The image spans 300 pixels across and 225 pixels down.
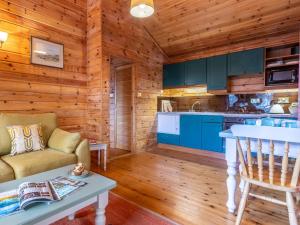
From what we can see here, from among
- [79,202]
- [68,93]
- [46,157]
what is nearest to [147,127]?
[68,93]

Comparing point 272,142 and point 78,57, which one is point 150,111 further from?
point 272,142

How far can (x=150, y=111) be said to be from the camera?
454 cm

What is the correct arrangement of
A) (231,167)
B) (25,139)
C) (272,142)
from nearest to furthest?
1. (272,142)
2. (231,167)
3. (25,139)

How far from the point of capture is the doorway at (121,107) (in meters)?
4.37

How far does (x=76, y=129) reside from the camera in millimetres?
3592

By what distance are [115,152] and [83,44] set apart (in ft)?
7.80

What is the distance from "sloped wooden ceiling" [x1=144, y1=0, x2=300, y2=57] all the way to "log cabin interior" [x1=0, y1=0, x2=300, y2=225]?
0.02 metres

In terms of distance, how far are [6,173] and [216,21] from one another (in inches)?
160

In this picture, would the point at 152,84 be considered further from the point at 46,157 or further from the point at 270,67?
the point at 46,157

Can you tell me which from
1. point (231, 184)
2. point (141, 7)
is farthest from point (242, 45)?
point (231, 184)

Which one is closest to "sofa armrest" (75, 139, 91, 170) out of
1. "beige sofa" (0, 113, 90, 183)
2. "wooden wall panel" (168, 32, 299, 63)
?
"beige sofa" (0, 113, 90, 183)

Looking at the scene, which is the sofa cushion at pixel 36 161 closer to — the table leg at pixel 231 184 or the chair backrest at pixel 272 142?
the table leg at pixel 231 184

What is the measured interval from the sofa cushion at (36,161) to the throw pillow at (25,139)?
0.09m

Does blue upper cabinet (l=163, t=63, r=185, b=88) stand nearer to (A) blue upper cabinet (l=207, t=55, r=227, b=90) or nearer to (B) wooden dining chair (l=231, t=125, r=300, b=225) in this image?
(A) blue upper cabinet (l=207, t=55, r=227, b=90)
